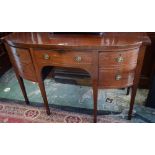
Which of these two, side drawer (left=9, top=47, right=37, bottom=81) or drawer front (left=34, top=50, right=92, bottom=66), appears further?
side drawer (left=9, top=47, right=37, bottom=81)

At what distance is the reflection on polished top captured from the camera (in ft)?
3.74

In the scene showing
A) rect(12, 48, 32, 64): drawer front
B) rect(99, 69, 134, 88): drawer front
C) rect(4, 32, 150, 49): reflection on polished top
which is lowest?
rect(99, 69, 134, 88): drawer front

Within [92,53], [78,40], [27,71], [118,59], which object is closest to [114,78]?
[118,59]

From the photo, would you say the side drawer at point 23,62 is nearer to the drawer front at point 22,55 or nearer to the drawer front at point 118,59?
the drawer front at point 22,55

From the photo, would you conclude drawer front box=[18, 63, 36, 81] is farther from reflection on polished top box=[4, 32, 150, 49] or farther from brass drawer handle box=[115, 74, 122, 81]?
brass drawer handle box=[115, 74, 122, 81]

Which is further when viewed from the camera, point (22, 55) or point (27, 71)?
point (27, 71)

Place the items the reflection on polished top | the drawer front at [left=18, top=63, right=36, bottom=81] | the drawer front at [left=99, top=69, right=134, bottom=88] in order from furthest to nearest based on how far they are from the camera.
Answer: the drawer front at [left=18, top=63, right=36, bottom=81] → the drawer front at [left=99, top=69, right=134, bottom=88] → the reflection on polished top

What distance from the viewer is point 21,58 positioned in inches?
54.4

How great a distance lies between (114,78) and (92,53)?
11.0 inches

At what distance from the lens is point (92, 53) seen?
117 cm

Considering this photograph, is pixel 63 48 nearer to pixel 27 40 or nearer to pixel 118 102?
pixel 27 40

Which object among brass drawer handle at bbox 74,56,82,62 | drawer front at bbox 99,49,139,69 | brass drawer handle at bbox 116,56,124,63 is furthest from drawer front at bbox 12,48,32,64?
brass drawer handle at bbox 116,56,124,63

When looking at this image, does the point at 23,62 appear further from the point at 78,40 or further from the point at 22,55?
the point at 78,40
